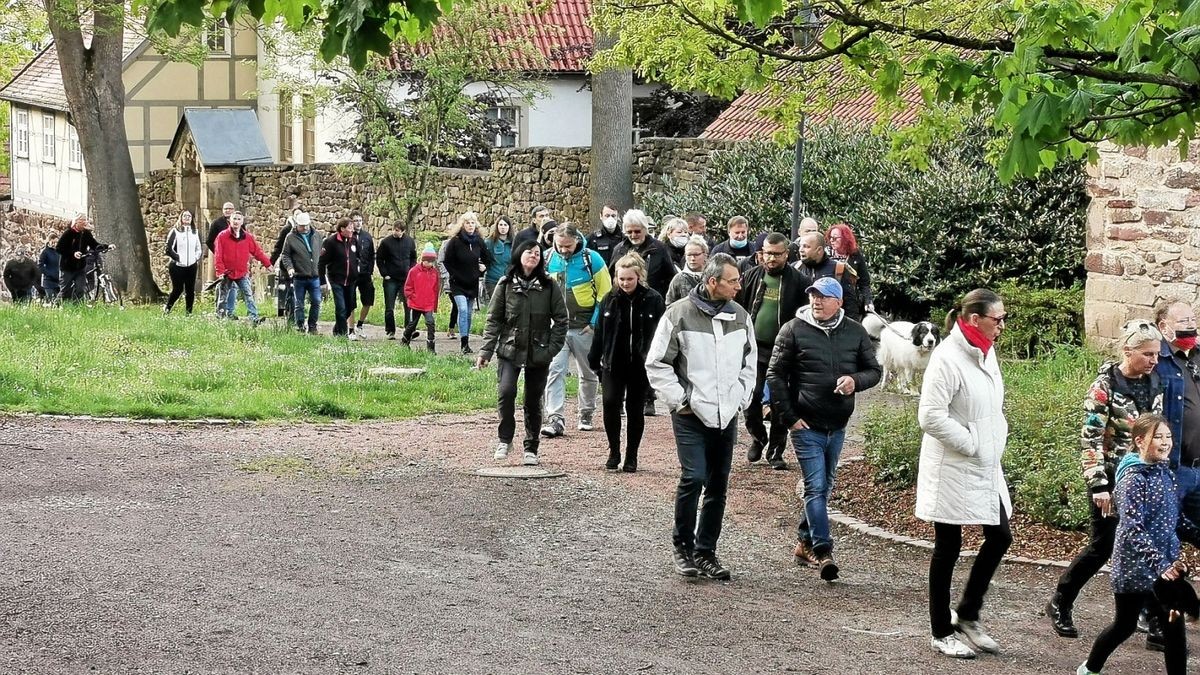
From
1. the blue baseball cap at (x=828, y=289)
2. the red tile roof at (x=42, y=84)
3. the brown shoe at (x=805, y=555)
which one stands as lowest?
the brown shoe at (x=805, y=555)

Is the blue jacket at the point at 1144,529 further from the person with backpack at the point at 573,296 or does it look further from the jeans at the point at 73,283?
the jeans at the point at 73,283

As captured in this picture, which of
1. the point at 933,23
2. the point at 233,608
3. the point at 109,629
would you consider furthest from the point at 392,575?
the point at 933,23

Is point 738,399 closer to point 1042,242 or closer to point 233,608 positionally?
point 233,608

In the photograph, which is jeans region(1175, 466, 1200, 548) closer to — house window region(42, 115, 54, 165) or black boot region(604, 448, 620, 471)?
black boot region(604, 448, 620, 471)

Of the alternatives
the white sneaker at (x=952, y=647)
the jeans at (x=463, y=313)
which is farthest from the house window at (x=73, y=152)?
the white sneaker at (x=952, y=647)

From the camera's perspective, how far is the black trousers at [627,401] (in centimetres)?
1212

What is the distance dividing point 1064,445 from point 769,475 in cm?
227

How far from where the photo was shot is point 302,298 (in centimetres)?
2123

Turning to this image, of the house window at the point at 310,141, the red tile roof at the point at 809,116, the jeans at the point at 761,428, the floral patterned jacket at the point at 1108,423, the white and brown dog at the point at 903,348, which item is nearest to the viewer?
the floral patterned jacket at the point at 1108,423

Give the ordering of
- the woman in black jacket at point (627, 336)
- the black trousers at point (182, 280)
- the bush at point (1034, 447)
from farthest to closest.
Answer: the black trousers at point (182, 280)
the woman in black jacket at point (627, 336)
the bush at point (1034, 447)

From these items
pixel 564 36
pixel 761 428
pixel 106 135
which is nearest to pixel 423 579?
pixel 761 428

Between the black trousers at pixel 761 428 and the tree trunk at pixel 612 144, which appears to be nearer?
the black trousers at pixel 761 428

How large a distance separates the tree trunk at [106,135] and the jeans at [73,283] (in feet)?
10.9

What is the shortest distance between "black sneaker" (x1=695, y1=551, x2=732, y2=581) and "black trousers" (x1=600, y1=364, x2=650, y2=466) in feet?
9.29
